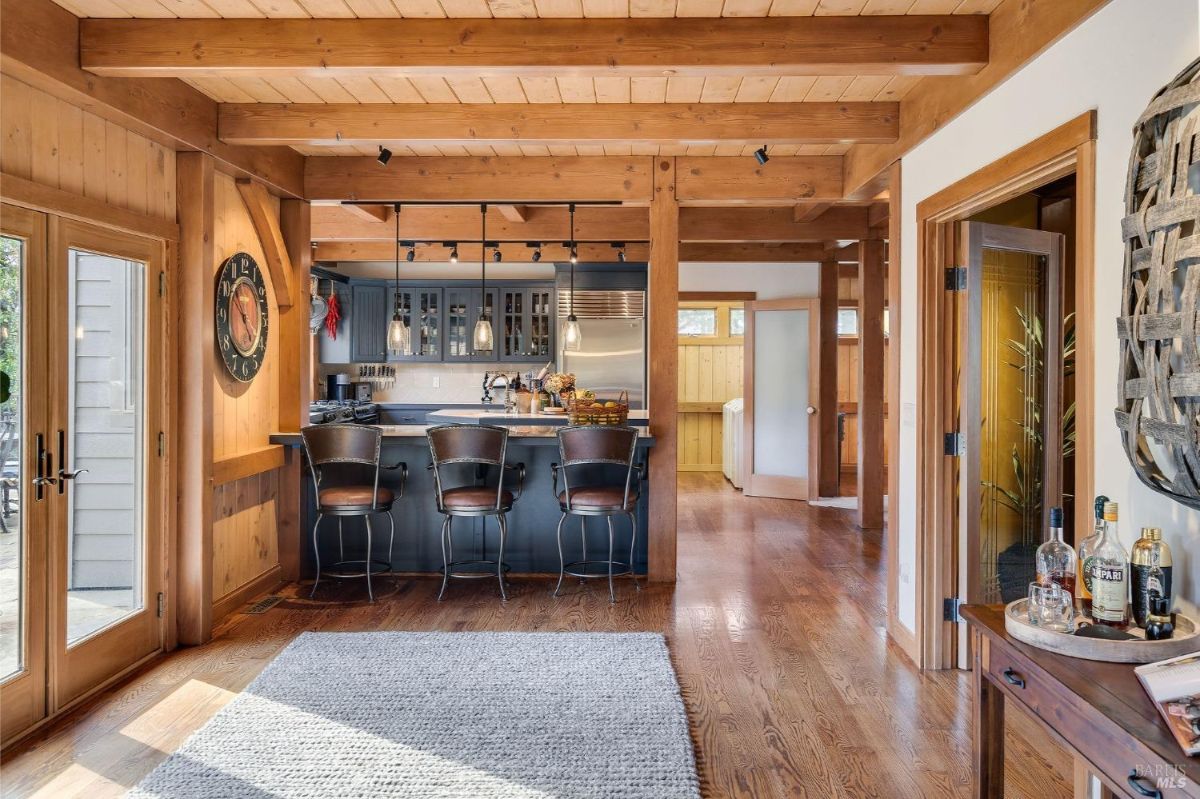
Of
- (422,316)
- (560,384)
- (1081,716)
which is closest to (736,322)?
(422,316)

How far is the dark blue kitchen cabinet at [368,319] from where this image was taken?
8.70 metres

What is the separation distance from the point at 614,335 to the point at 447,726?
18.7 feet

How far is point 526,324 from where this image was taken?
337 inches

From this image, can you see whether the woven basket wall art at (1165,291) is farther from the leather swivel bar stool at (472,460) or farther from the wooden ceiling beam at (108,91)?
the wooden ceiling beam at (108,91)

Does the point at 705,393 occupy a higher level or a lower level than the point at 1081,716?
higher

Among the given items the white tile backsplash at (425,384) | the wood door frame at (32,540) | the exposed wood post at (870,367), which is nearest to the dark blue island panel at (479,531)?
the wood door frame at (32,540)

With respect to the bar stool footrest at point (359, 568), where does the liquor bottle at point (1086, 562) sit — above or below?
above

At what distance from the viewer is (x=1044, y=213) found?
4.38m

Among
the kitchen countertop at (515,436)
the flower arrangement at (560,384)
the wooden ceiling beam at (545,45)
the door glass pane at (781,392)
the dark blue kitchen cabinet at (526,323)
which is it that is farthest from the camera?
the dark blue kitchen cabinet at (526,323)

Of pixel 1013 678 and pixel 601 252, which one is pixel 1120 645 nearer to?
pixel 1013 678

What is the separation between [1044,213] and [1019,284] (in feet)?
3.05

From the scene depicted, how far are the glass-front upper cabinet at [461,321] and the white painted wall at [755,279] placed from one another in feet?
7.35

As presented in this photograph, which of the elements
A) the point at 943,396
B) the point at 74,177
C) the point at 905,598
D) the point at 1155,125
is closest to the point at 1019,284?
the point at 943,396

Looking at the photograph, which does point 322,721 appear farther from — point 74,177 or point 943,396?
point 943,396
